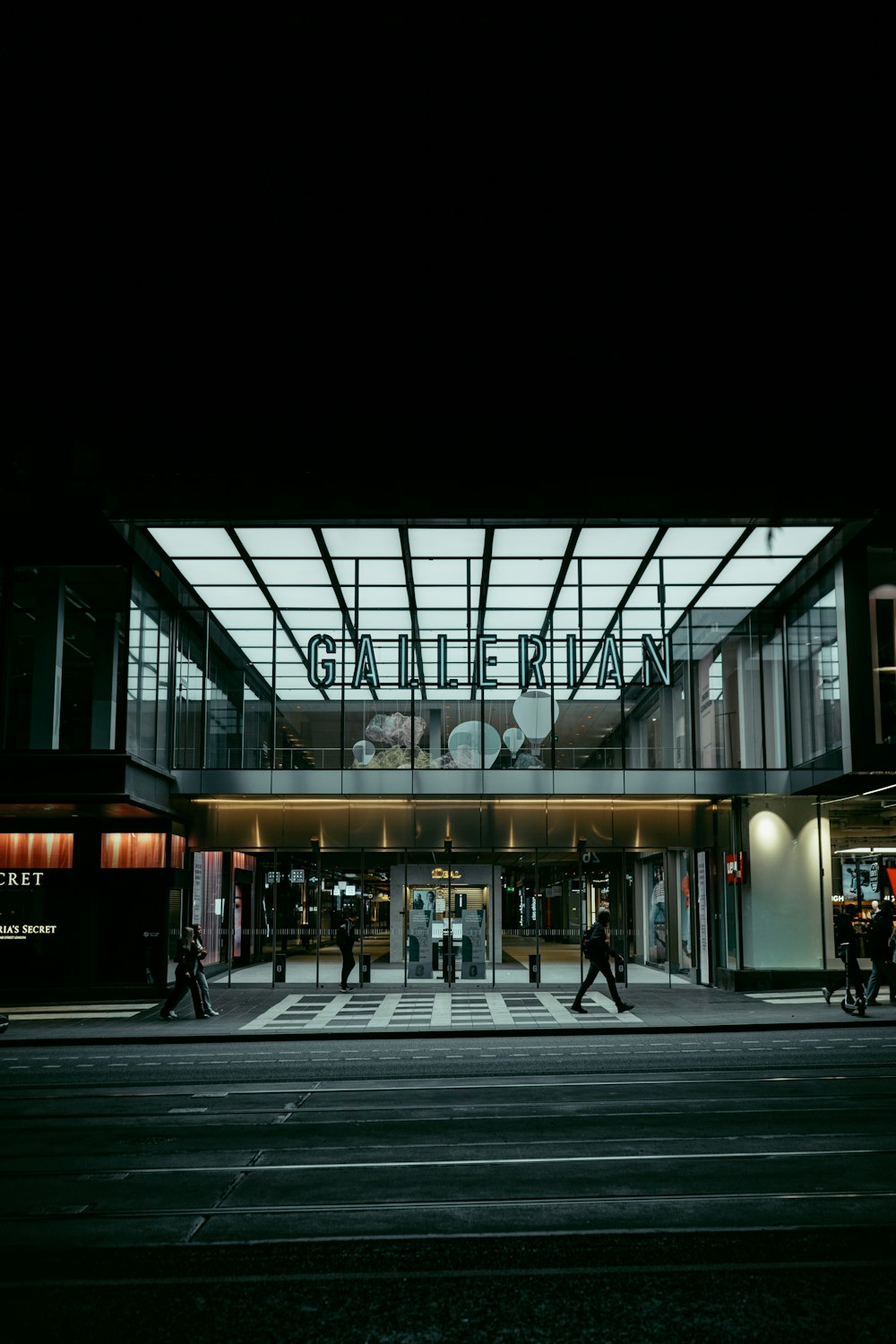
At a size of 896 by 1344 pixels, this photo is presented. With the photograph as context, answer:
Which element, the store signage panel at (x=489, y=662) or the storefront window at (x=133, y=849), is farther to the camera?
the store signage panel at (x=489, y=662)

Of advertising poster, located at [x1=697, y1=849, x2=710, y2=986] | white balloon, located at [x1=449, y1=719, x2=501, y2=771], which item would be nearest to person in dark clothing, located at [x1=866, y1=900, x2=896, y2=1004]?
advertising poster, located at [x1=697, y1=849, x2=710, y2=986]

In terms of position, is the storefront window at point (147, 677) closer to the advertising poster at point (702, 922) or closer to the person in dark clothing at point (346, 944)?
the person in dark clothing at point (346, 944)

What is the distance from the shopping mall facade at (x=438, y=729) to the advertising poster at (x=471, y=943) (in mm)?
117

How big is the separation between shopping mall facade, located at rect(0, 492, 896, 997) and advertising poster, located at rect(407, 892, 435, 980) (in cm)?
9

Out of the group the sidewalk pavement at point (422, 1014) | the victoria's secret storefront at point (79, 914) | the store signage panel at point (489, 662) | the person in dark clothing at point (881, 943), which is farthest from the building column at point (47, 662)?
the person in dark clothing at point (881, 943)

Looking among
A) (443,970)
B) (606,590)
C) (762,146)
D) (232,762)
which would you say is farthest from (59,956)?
(762,146)

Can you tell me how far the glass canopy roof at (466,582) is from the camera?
81.7 ft

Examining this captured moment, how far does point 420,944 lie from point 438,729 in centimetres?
549

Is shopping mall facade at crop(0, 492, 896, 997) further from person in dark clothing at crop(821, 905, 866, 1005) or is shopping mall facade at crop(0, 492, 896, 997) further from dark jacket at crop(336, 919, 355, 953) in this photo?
person in dark clothing at crop(821, 905, 866, 1005)

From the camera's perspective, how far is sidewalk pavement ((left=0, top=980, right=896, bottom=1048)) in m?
18.9

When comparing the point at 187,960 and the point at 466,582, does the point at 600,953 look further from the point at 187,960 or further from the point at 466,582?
the point at 466,582

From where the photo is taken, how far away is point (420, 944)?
28.8 m

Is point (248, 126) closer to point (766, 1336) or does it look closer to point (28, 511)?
point (766, 1336)

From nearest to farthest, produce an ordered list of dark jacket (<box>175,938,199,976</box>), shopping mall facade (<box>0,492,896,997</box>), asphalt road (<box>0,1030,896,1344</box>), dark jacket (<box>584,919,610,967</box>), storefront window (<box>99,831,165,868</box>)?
asphalt road (<box>0,1030,896,1344</box>) → dark jacket (<box>584,919,610,967</box>) → dark jacket (<box>175,938,199,976</box>) → shopping mall facade (<box>0,492,896,997</box>) → storefront window (<box>99,831,165,868</box>)
